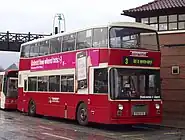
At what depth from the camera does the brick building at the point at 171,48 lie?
74.2 feet

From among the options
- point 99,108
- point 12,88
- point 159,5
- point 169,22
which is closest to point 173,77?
point 169,22

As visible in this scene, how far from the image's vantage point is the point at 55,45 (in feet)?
69.0

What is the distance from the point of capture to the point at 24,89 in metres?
24.8

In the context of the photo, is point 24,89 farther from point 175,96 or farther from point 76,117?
point 175,96

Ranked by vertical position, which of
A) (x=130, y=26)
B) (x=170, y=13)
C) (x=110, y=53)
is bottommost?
(x=110, y=53)

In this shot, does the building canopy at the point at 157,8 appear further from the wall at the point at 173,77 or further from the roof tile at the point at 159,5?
the wall at the point at 173,77

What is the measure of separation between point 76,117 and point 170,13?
8.42 meters

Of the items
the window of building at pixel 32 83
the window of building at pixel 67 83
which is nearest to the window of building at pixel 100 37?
the window of building at pixel 67 83

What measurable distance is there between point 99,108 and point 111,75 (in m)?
1.52

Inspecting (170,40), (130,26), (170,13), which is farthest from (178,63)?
(130,26)

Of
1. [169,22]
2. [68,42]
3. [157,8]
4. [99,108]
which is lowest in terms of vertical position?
[99,108]

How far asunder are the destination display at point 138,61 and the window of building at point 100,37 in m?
1.04

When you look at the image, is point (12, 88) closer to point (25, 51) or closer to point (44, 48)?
point (25, 51)

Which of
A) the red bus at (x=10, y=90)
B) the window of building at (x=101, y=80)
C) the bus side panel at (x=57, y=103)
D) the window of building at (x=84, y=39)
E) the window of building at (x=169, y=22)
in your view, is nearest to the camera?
the window of building at (x=101, y=80)
